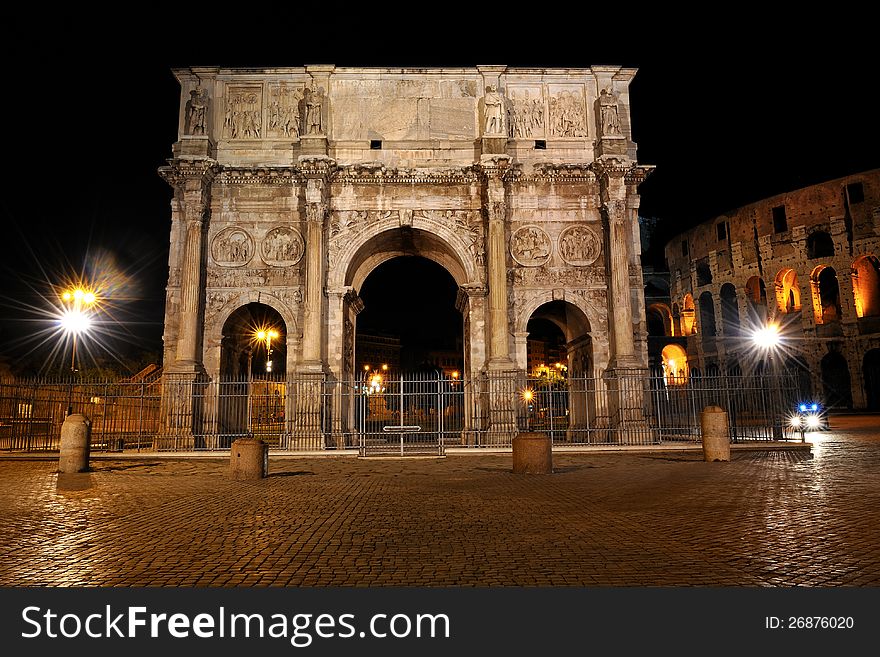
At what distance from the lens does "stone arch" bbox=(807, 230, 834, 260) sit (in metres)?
41.3

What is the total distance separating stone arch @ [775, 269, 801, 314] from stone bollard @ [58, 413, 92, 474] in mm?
43557

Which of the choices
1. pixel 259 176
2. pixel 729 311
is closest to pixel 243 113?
pixel 259 176

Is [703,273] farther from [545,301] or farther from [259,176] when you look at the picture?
[259,176]

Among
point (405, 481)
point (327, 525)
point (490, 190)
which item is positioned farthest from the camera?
point (490, 190)

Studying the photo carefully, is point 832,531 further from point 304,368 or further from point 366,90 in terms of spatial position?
point 366,90

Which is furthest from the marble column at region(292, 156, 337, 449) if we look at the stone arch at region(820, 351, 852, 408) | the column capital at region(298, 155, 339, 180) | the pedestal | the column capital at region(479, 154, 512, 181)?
the stone arch at region(820, 351, 852, 408)

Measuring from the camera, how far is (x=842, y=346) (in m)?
38.7

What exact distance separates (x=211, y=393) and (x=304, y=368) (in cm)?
342

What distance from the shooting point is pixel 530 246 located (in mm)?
21844

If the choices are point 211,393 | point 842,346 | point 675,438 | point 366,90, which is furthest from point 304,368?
point 842,346

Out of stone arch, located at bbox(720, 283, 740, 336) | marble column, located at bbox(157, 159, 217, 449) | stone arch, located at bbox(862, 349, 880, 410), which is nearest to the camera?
marble column, located at bbox(157, 159, 217, 449)

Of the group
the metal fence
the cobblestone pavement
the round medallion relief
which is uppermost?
the round medallion relief

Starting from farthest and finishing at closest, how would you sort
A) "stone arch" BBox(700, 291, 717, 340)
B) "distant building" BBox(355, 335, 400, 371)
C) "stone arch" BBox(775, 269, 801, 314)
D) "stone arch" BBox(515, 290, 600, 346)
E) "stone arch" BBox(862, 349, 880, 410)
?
"distant building" BBox(355, 335, 400, 371)
"stone arch" BBox(700, 291, 717, 340)
"stone arch" BBox(775, 269, 801, 314)
"stone arch" BBox(862, 349, 880, 410)
"stone arch" BBox(515, 290, 600, 346)

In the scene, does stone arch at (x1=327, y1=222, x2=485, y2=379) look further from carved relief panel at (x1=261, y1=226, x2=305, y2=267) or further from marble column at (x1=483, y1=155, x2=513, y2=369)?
carved relief panel at (x1=261, y1=226, x2=305, y2=267)
